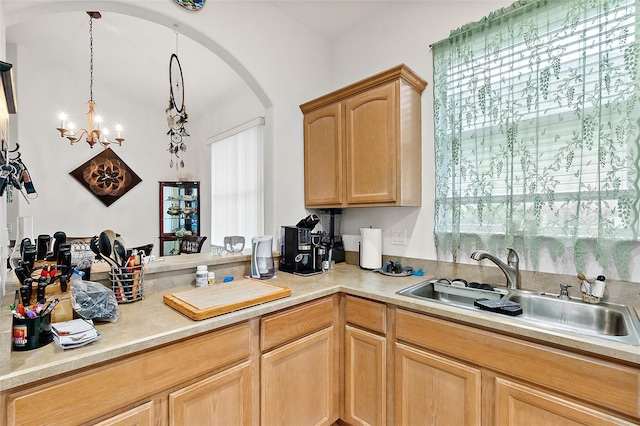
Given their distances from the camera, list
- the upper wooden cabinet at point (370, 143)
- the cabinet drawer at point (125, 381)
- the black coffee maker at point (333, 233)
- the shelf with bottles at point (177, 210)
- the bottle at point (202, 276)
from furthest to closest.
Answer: the shelf with bottles at point (177, 210)
the black coffee maker at point (333, 233)
the upper wooden cabinet at point (370, 143)
the bottle at point (202, 276)
the cabinet drawer at point (125, 381)

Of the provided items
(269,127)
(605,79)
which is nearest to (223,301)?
(269,127)

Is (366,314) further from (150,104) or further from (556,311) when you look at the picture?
(150,104)

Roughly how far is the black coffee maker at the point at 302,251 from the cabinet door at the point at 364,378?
496 mm

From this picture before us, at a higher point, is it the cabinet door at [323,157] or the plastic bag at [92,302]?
the cabinet door at [323,157]

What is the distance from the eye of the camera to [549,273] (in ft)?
5.21

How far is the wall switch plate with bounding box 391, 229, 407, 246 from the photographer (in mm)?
2189

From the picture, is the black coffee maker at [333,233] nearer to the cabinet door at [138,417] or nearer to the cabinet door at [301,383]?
the cabinet door at [301,383]

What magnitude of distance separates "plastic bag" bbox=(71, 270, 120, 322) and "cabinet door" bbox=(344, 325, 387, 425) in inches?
45.9

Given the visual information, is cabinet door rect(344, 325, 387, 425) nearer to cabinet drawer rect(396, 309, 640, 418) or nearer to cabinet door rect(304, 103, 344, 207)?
cabinet drawer rect(396, 309, 640, 418)

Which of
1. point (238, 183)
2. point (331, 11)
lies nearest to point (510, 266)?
point (331, 11)

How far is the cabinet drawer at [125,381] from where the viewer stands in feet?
2.76

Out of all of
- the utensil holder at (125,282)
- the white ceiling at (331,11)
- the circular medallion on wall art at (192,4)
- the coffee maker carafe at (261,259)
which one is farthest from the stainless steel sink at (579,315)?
the circular medallion on wall art at (192,4)

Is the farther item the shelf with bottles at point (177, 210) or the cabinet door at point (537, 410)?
the shelf with bottles at point (177, 210)

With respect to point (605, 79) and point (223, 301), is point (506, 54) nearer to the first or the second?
point (605, 79)
